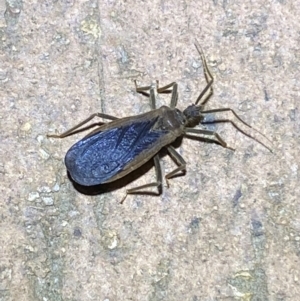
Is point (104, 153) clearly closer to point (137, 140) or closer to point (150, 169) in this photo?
point (137, 140)

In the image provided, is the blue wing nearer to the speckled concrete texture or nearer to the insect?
the insect

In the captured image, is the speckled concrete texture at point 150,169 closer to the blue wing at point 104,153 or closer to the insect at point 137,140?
the insect at point 137,140

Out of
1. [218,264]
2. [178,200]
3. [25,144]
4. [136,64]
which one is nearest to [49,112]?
[25,144]

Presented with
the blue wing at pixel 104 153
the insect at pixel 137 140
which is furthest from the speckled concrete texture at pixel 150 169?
the blue wing at pixel 104 153

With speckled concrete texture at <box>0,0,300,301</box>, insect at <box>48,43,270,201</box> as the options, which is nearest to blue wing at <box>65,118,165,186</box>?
insect at <box>48,43,270,201</box>

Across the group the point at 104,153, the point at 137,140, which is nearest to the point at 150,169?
the point at 137,140

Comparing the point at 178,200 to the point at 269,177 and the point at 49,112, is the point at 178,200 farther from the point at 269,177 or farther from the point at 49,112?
the point at 49,112

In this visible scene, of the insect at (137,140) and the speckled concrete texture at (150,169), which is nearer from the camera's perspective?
the insect at (137,140)
